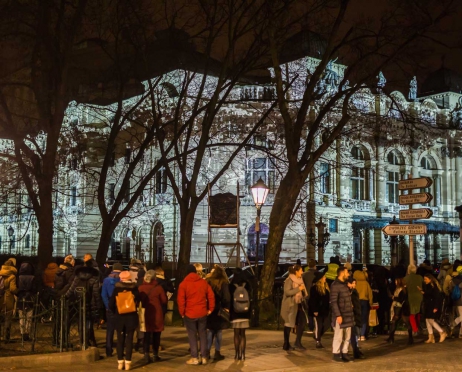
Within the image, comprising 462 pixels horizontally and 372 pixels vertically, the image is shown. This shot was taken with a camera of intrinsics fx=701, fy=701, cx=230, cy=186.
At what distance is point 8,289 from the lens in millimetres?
14484

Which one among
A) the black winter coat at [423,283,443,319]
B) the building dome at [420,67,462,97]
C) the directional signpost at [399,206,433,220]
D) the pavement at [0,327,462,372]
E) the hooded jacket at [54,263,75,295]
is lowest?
the pavement at [0,327,462,372]

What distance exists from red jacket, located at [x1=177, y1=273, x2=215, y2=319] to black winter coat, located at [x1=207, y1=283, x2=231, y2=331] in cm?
50

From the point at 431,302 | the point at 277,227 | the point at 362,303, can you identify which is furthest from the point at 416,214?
the point at 277,227

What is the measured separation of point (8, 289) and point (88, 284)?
7.21 feet

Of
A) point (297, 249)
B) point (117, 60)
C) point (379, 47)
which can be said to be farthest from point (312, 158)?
point (297, 249)

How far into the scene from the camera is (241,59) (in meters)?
24.4

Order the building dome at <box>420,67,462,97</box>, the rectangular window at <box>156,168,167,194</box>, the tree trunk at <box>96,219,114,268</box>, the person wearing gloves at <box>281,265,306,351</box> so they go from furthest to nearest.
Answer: the building dome at <box>420,67,462,97</box> → the rectangular window at <box>156,168,167,194</box> → the tree trunk at <box>96,219,114,268</box> → the person wearing gloves at <box>281,265,306,351</box>

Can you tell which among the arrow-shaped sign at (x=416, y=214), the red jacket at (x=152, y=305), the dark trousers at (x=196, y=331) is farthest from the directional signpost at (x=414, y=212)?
the red jacket at (x=152, y=305)

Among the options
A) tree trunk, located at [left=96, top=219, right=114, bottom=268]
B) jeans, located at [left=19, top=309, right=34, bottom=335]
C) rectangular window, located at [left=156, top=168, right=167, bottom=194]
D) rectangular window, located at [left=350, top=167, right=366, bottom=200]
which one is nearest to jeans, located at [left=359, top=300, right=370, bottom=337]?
jeans, located at [left=19, top=309, right=34, bottom=335]

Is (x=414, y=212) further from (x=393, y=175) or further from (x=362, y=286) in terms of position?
(x=393, y=175)

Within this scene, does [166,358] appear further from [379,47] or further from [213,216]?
[379,47]

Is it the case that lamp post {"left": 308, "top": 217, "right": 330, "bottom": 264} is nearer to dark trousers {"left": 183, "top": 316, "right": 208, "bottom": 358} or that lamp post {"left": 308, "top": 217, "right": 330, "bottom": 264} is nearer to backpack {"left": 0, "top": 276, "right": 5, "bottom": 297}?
backpack {"left": 0, "top": 276, "right": 5, "bottom": 297}

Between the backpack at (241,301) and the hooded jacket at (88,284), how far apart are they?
280cm

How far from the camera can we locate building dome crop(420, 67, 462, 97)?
2435 inches
